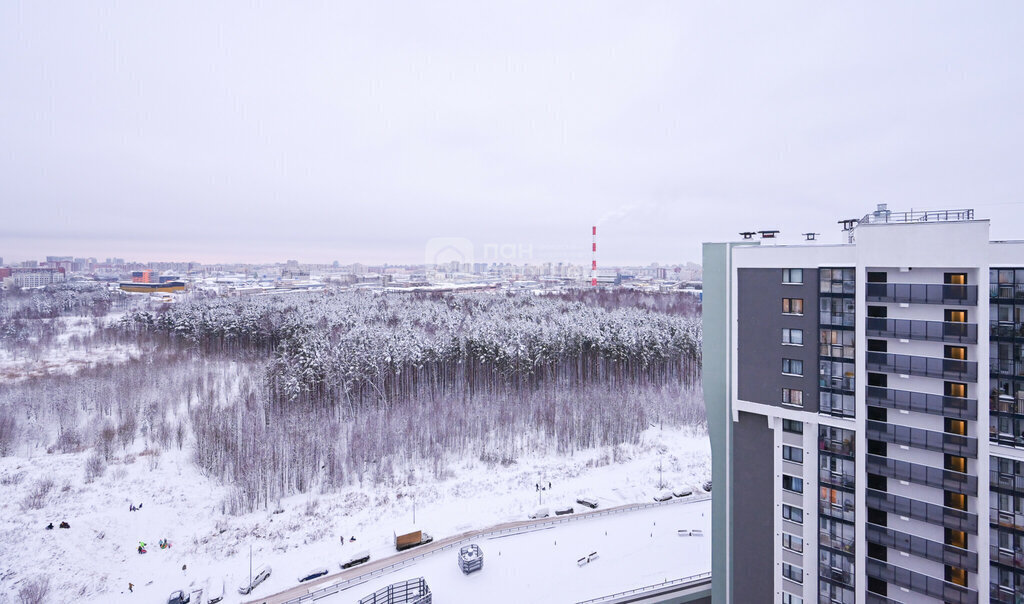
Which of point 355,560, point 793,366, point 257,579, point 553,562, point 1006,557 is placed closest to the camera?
point 1006,557

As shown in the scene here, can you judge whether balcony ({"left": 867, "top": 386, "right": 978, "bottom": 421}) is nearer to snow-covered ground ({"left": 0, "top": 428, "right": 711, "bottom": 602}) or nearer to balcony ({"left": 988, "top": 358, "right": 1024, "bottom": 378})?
balcony ({"left": 988, "top": 358, "right": 1024, "bottom": 378})

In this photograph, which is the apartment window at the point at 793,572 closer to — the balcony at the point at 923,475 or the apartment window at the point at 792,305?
the balcony at the point at 923,475

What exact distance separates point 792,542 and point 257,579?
36.2 ft

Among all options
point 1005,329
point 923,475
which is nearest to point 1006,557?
point 923,475

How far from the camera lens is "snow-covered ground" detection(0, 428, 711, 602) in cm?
1098

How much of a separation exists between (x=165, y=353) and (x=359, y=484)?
17.8m

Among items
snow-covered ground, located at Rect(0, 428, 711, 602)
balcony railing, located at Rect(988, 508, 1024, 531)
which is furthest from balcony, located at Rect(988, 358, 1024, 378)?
snow-covered ground, located at Rect(0, 428, 711, 602)

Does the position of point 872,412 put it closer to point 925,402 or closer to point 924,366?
point 925,402

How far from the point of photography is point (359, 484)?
15.8 meters

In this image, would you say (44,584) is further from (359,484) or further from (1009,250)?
(1009,250)

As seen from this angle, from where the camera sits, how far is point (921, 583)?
5605 mm

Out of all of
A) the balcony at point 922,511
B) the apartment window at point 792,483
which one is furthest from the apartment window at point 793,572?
the balcony at point 922,511

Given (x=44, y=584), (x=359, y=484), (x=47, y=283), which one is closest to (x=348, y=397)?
(x=359, y=484)

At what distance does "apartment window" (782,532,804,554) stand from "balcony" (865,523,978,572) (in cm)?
79
